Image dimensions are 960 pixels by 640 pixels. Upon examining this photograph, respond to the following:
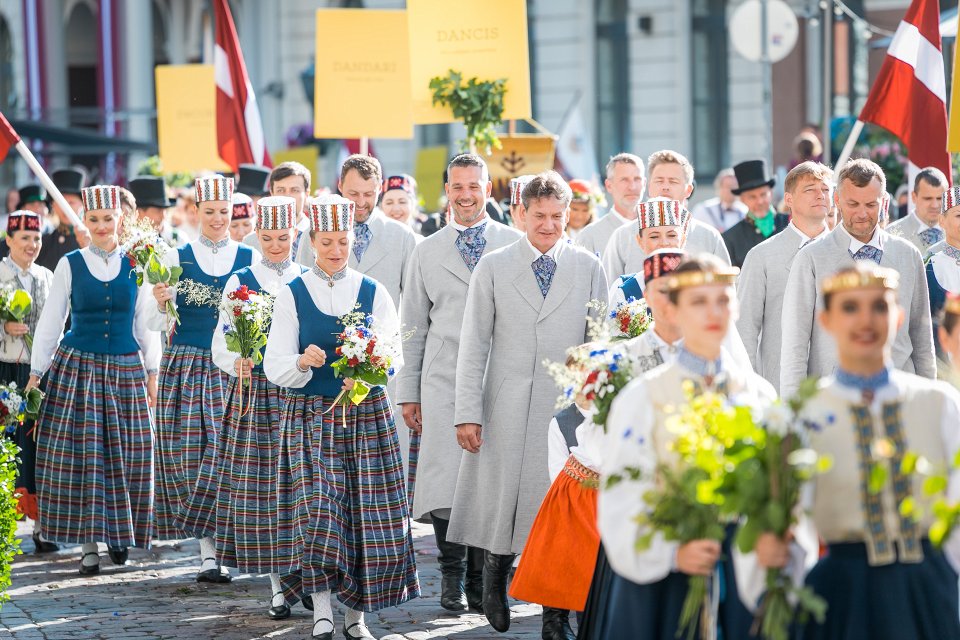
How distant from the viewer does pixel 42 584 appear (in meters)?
9.05

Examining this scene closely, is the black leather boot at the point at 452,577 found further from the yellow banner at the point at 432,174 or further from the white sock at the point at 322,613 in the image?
the yellow banner at the point at 432,174

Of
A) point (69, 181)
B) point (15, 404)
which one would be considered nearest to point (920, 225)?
point (15, 404)

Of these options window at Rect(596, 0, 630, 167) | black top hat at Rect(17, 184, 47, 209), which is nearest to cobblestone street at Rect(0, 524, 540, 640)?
black top hat at Rect(17, 184, 47, 209)

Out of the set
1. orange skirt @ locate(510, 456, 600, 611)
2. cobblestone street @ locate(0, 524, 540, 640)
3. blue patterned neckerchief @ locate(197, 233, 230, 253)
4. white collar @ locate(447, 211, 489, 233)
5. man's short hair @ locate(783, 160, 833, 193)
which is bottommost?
cobblestone street @ locate(0, 524, 540, 640)

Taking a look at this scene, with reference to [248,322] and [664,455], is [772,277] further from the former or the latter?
[664,455]

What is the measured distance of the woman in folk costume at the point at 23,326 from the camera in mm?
10141

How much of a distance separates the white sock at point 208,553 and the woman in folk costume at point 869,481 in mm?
5068

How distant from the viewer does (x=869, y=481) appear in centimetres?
442

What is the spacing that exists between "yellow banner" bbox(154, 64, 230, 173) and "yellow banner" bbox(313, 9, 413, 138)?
3313mm

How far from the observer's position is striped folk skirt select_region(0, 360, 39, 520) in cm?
1011

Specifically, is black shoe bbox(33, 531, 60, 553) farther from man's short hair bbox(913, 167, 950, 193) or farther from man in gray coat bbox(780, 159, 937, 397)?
man's short hair bbox(913, 167, 950, 193)

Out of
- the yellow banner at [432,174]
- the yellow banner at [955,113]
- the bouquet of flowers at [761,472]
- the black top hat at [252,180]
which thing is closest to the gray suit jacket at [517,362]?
the yellow banner at [955,113]

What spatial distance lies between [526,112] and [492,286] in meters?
3.96

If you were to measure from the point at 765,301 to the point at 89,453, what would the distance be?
4.01 metres
